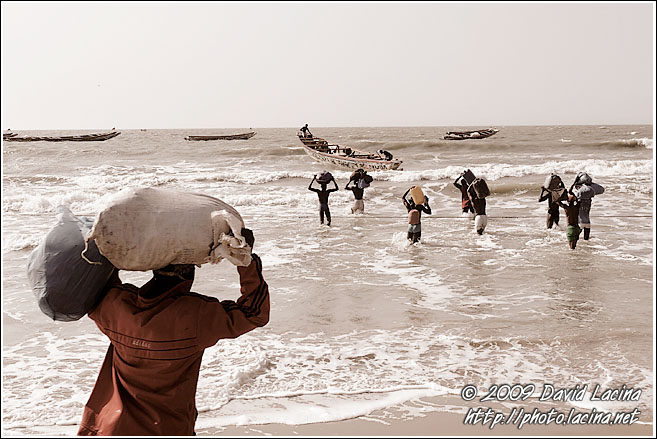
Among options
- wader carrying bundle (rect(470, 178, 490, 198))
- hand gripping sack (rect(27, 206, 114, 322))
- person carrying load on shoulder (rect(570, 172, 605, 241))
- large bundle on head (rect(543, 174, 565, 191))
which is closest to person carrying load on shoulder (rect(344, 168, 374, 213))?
wader carrying bundle (rect(470, 178, 490, 198))

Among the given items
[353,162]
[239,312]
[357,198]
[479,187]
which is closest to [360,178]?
[357,198]

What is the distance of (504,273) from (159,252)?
735 cm

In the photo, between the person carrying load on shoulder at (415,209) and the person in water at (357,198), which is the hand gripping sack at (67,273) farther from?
the person in water at (357,198)

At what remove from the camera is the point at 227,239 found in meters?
1.85

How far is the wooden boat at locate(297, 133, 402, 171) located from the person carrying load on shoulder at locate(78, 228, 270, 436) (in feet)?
76.0

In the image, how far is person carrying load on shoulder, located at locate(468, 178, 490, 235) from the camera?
36.1 ft

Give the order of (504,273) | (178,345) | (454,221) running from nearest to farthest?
(178,345) → (504,273) → (454,221)

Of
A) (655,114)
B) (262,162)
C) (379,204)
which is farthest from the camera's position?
(262,162)

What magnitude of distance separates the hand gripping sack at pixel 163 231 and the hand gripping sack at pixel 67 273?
0.59 ft

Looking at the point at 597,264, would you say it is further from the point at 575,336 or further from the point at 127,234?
the point at 127,234

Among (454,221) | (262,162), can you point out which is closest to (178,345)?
(454,221)

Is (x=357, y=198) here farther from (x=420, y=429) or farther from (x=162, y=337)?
(x=162, y=337)

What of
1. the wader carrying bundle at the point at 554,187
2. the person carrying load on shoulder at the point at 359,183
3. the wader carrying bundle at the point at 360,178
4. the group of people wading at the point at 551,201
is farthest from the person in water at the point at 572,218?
the wader carrying bundle at the point at 360,178

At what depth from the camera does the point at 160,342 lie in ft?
6.50
